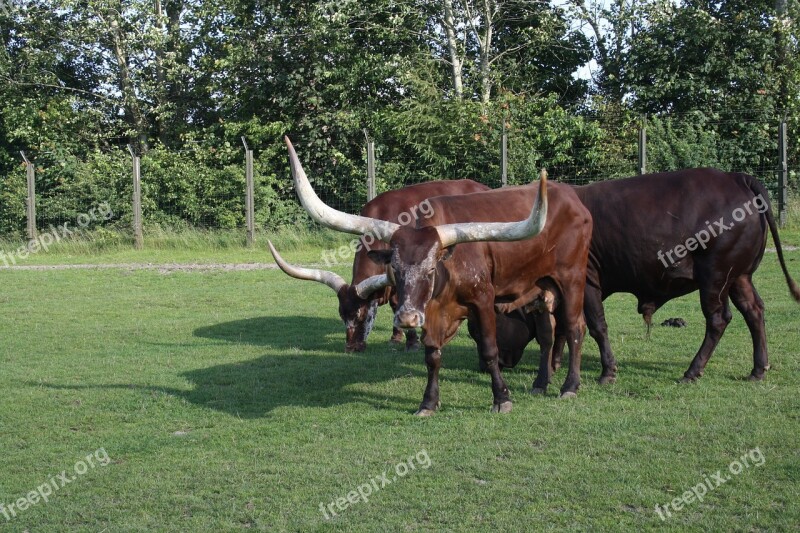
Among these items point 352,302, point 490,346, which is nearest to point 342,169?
point 352,302

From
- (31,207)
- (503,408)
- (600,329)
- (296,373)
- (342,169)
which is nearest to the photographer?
(503,408)

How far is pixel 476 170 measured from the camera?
901 inches

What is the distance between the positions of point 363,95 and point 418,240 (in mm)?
19954

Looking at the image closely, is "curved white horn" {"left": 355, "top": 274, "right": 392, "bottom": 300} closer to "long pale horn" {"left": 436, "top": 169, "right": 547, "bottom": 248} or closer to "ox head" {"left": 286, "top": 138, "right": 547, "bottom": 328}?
"ox head" {"left": 286, "top": 138, "right": 547, "bottom": 328}

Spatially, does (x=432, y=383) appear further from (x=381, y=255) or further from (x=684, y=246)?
(x=684, y=246)

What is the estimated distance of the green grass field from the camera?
5.61 metres

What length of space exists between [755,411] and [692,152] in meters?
15.1

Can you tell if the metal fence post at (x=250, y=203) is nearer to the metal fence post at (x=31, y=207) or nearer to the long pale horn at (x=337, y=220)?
the metal fence post at (x=31, y=207)

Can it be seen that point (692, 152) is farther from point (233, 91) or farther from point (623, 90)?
point (233, 91)

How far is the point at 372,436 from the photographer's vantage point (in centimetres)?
720

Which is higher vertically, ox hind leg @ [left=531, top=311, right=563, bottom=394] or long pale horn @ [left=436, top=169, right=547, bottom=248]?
long pale horn @ [left=436, top=169, right=547, bottom=248]

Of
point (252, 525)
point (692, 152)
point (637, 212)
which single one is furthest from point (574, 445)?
point (692, 152)

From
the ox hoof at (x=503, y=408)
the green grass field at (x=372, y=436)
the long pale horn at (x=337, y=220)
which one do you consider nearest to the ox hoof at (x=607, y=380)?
the green grass field at (x=372, y=436)

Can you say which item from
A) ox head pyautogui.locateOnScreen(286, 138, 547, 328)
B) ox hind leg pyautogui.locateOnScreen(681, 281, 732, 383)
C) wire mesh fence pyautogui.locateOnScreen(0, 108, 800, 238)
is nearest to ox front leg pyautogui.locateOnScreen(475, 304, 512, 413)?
ox head pyautogui.locateOnScreen(286, 138, 547, 328)
